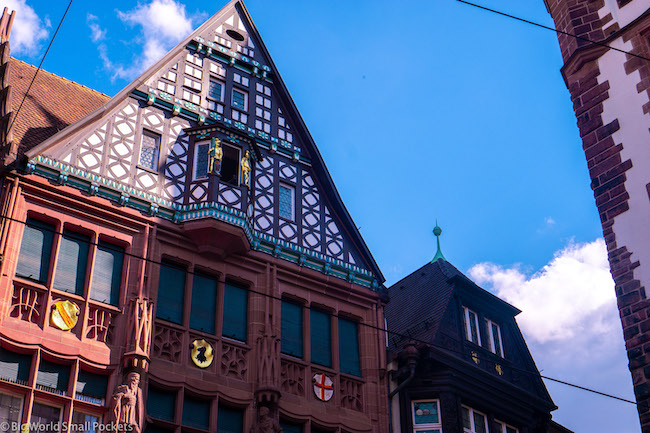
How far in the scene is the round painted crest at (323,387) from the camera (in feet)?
74.8

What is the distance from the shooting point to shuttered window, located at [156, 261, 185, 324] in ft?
71.1

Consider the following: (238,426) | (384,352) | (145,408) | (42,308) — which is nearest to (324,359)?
(384,352)

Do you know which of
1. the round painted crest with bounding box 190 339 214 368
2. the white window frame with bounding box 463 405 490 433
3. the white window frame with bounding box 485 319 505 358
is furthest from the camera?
the white window frame with bounding box 485 319 505 358

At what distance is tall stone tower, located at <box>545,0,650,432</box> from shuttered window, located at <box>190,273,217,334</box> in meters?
8.88

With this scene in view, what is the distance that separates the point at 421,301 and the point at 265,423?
7.74m

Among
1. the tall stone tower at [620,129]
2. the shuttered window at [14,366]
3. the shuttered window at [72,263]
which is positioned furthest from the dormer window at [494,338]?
the shuttered window at [14,366]

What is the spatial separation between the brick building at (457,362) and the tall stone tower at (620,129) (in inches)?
252

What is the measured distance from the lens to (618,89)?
68.0ft

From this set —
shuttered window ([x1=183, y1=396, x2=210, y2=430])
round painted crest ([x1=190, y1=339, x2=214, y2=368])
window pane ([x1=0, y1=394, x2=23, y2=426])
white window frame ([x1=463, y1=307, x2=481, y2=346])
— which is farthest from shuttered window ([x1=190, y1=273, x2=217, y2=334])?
white window frame ([x1=463, y1=307, x2=481, y2=346])

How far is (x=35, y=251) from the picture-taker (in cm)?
2050

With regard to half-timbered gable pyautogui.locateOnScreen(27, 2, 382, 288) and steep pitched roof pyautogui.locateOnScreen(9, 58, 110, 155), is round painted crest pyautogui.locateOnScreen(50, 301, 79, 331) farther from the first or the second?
steep pitched roof pyautogui.locateOnScreen(9, 58, 110, 155)

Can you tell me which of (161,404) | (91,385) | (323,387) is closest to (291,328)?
(323,387)

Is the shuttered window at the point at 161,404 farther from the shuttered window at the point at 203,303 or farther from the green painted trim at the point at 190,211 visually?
the green painted trim at the point at 190,211

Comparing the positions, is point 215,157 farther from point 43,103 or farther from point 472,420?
point 472,420
